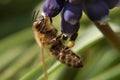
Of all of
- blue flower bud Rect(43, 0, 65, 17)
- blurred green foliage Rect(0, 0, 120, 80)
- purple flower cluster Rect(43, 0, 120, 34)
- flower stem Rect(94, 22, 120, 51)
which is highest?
blurred green foliage Rect(0, 0, 120, 80)

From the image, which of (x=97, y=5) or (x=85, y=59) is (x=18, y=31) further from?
(x=97, y=5)

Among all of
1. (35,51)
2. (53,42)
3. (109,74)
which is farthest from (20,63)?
(53,42)

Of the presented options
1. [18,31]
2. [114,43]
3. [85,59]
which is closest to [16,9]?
[18,31]

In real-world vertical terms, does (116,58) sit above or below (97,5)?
above

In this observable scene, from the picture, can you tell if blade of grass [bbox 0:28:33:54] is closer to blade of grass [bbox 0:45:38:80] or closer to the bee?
blade of grass [bbox 0:45:38:80]

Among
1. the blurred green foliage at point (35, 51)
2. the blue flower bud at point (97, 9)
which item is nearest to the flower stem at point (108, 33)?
the blue flower bud at point (97, 9)

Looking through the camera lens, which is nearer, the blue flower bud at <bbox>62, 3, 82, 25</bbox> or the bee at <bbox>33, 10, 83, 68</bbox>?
the blue flower bud at <bbox>62, 3, 82, 25</bbox>

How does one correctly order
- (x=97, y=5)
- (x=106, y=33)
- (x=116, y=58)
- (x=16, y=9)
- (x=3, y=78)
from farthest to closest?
(x=16, y=9) → (x=3, y=78) → (x=116, y=58) → (x=106, y=33) → (x=97, y=5)

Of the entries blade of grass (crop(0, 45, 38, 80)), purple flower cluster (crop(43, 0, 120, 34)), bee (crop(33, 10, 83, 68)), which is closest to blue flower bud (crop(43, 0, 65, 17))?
purple flower cluster (crop(43, 0, 120, 34))
